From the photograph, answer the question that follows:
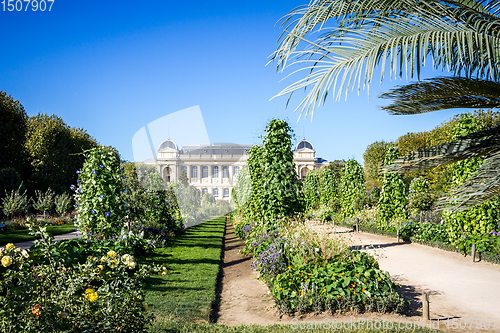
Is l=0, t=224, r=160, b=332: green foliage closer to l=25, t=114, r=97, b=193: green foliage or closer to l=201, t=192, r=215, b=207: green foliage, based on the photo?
l=25, t=114, r=97, b=193: green foliage

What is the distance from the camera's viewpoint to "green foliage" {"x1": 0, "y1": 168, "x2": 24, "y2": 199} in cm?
1470

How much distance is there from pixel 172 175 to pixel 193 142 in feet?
90.5

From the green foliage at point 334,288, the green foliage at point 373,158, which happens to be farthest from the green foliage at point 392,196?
the green foliage at point 373,158

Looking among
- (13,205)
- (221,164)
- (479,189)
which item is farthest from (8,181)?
(221,164)

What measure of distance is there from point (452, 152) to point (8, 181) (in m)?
17.6

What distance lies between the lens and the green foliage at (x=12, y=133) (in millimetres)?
16672

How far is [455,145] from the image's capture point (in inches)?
127

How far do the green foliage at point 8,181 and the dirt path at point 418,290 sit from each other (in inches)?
484

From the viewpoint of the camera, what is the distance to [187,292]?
5.23m

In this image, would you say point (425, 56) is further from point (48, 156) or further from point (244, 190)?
point (48, 156)

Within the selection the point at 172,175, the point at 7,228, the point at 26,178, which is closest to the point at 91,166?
the point at 7,228

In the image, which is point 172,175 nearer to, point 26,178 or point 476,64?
point 26,178

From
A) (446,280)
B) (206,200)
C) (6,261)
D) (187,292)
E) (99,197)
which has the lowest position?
(446,280)

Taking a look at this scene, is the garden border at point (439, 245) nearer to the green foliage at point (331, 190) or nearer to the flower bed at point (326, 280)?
the flower bed at point (326, 280)
